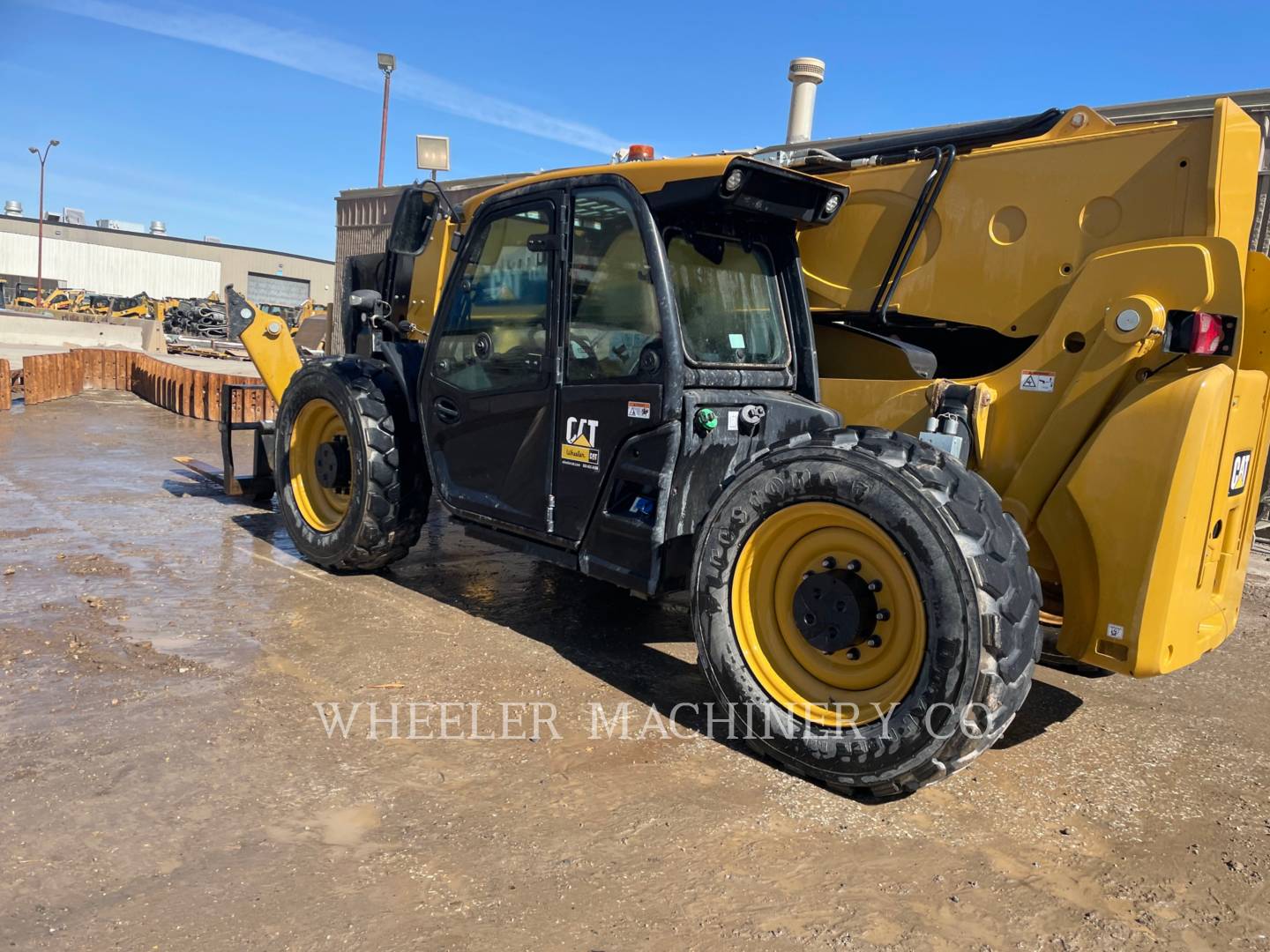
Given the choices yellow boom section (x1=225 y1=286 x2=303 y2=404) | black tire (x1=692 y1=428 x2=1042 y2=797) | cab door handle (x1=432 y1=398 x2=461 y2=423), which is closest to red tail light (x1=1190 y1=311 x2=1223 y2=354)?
black tire (x1=692 y1=428 x2=1042 y2=797)

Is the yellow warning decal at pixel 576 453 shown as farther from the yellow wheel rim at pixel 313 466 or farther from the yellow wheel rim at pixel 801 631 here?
the yellow wheel rim at pixel 313 466

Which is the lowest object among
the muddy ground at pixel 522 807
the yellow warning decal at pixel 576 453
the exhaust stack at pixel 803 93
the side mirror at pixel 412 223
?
the muddy ground at pixel 522 807

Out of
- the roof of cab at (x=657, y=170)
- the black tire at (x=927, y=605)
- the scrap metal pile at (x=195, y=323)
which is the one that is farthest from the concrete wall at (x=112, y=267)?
the black tire at (x=927, y=605)

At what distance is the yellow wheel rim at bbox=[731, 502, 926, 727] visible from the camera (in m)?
3.33

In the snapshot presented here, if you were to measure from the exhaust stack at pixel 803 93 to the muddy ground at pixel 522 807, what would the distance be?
18.8ft

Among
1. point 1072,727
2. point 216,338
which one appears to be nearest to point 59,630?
point 1072,727

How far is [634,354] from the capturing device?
4.18 m

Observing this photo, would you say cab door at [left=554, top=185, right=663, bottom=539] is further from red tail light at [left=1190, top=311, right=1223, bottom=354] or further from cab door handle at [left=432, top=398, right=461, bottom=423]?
red tail light at [left=1190, top=311, right=1223, bottom=354]

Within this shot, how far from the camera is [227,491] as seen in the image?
7.96 metres

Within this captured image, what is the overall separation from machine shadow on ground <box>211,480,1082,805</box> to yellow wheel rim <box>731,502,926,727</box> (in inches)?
12.9

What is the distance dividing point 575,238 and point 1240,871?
11.5ft

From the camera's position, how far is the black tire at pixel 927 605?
3029 mm

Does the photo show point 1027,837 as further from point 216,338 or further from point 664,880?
point 216,338

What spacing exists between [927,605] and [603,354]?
1.88m
